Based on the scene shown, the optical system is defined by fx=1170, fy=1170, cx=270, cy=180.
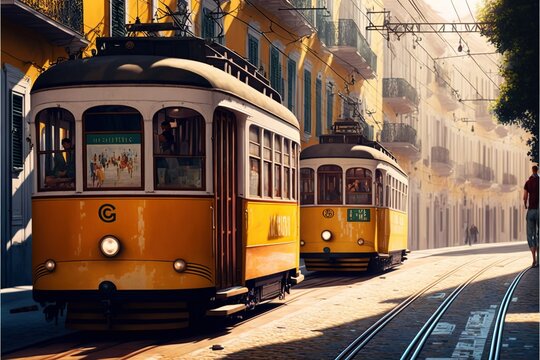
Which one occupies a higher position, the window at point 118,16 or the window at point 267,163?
the window at point 118,16

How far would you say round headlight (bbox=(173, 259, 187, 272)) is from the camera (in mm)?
11336

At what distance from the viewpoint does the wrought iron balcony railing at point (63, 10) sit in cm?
1768

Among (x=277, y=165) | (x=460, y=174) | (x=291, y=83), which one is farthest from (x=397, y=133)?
(x=277, y=165)

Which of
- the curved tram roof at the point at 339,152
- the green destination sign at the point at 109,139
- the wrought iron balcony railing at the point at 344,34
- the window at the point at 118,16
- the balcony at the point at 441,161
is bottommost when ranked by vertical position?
the green destination sign at the point at 109,139

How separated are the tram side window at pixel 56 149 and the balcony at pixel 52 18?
5292 millimetres

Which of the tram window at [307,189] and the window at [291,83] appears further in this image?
the window at [291,83]

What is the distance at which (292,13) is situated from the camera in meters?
31.8

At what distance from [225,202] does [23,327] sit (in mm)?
2695

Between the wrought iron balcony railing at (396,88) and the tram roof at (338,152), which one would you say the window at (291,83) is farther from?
the wrought iron balcony railing at (396,88)

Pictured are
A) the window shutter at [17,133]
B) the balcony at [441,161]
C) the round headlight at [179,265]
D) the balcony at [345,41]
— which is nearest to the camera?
the round headlight at [179,265]

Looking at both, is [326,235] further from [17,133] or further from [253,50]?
[253,50]

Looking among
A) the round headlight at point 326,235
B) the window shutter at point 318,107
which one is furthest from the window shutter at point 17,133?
the window shutter at point 318,107

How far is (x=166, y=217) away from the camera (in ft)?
37.5

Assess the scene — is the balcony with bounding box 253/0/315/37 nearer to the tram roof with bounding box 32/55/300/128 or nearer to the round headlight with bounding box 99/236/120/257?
the tram roof with bounding box 32/55/300/128
